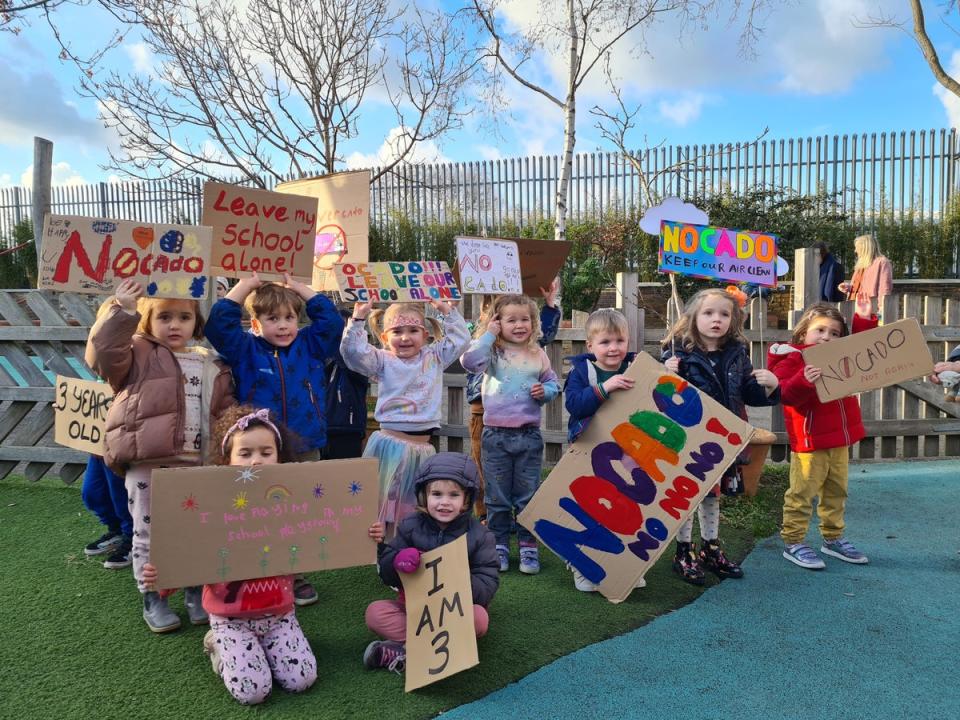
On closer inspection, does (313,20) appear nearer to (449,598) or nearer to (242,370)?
(242,370)

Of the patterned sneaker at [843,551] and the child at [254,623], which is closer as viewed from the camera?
the child at [254,623]

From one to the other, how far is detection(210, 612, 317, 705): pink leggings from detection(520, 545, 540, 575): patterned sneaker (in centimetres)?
140

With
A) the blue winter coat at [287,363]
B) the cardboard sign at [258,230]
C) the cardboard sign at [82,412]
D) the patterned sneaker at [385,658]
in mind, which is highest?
the cardboard sign at [258,230]

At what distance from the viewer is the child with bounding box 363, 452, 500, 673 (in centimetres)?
278

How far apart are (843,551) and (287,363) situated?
3.22m

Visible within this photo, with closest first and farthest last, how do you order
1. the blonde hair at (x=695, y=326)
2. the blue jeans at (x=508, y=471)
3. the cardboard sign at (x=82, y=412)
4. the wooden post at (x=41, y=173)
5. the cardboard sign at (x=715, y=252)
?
the blonde hair at (x=695, y=326)
the blue jeans at (x=508, y=471)
the cardboard sign at (x=82, y=412)
the cardboard sign at (x=715, y=252)
the wooden post at (x=41, y=173)

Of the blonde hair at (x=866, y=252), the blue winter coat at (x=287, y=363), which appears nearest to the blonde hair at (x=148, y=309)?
the blue winter coat at (x=287, y=363)

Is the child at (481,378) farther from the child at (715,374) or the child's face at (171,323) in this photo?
the child's face at (171,323)

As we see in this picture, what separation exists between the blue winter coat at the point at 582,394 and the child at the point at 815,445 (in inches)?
35.8

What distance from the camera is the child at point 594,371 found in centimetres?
343

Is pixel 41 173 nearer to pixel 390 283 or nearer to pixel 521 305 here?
pixel 390 283

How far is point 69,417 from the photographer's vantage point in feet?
13.6

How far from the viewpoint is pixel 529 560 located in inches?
147

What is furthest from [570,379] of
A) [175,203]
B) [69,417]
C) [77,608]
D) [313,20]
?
[175,203]
